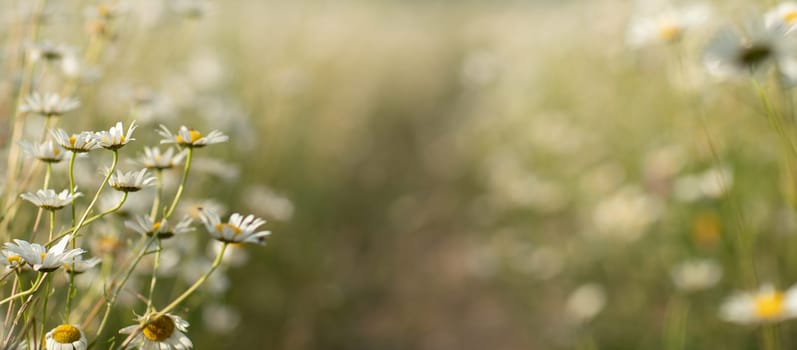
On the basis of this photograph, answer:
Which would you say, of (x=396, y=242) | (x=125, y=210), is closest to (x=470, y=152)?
(x=396, y=242)

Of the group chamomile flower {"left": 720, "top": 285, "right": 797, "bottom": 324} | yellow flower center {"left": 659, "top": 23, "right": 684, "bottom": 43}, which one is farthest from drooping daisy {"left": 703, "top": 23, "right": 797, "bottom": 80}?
chamomile flower {"left": 720, "top": 285, "right": 797, "bottom": 324}

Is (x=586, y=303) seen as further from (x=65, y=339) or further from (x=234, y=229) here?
(x=65, y=339)

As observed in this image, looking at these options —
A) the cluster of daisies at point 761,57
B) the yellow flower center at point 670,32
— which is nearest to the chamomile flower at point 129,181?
the cluster of daisies at point 761,57

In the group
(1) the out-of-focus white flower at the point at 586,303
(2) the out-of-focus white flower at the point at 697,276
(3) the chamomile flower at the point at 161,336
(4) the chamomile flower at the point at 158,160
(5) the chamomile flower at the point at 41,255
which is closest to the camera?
(5) the chamomile flower at the point at 41,255

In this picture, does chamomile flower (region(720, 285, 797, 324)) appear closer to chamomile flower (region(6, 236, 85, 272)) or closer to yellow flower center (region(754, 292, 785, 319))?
yellow flower center (region(754, 292, 785, 319))

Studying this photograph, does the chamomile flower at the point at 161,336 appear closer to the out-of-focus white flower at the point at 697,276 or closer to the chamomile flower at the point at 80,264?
the chamomile flower at the point at 80,264

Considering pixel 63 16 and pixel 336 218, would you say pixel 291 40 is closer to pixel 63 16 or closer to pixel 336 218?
pixel 336 218

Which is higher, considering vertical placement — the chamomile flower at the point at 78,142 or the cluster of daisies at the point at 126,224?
the chamomile flower at the point at 78,142
